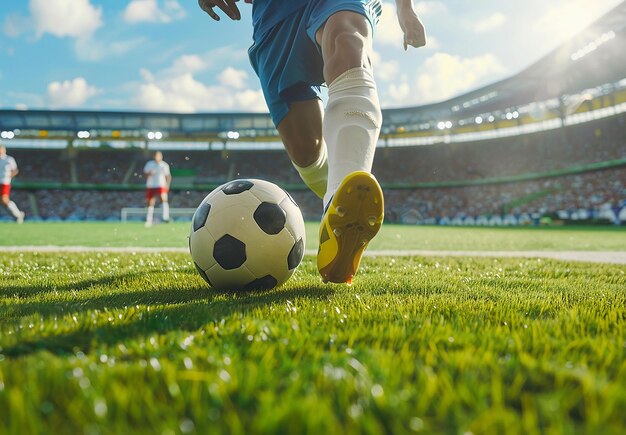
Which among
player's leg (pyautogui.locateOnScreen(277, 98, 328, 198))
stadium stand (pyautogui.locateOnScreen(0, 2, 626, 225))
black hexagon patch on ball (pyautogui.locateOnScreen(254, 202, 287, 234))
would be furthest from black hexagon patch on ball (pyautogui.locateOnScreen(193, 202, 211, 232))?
stadium stand (pyautogui.locateOnScreen(0, 2, 626, 225))

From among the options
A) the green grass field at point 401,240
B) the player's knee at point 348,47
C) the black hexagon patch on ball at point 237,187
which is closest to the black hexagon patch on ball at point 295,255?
the black hexagon patch on ball at point 237,187

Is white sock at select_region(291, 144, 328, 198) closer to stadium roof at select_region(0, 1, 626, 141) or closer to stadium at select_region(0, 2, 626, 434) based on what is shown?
stadium at select_region(0, 2, 626, 434)

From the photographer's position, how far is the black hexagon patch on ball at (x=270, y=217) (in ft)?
7.89

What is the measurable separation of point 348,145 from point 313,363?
1225 millimetres

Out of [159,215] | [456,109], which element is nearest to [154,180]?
[159,215]

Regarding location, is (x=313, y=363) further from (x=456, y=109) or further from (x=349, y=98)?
(x=456, y=109)

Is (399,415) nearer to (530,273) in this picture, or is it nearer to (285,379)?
(285,379)

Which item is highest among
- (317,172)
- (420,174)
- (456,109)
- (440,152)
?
(456,109)

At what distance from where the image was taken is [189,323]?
1.43 meters

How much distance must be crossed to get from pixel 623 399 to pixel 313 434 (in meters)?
0.54

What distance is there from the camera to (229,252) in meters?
2.31

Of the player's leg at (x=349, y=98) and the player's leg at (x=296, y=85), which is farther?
the player's leg at (x=296, y=85)

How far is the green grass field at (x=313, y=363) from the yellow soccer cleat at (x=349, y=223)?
16 cm

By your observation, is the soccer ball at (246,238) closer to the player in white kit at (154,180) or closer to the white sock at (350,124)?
the white sock at (350,124)
